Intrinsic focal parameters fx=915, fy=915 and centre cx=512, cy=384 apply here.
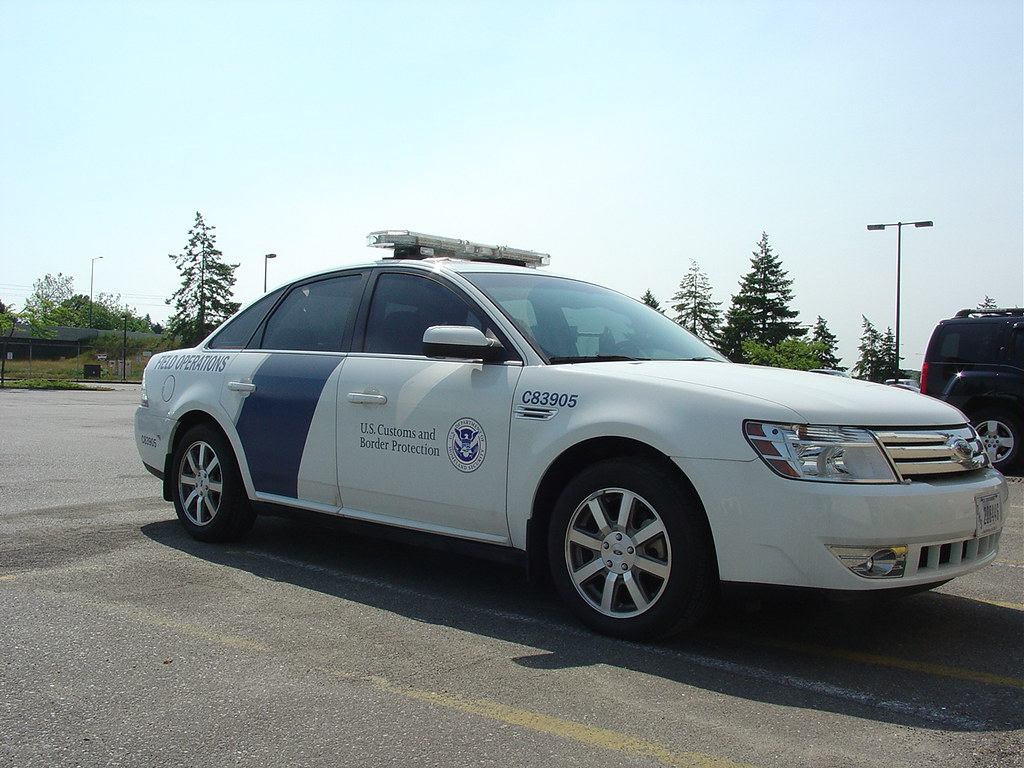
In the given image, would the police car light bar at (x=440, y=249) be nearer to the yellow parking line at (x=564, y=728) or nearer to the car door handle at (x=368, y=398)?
the car door handle at (x=368, y=398)

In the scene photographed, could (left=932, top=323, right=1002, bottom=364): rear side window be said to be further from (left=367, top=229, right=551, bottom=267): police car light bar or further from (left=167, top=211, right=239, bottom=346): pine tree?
(left=167, top=211, right=239, bottom=346): pine tree

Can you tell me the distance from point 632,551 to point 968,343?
9.68m

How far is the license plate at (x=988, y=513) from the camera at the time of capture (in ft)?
12.3

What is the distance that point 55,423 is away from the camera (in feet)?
53.4

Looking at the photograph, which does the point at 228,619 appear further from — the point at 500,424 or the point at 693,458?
the point at 693,458

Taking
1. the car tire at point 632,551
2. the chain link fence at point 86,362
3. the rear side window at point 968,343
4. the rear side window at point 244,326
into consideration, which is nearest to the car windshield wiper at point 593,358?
the car tire at point 632,551

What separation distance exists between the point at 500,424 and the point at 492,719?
156 cm

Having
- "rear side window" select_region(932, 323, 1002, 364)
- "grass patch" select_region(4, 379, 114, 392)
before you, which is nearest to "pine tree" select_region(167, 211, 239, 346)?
"grass patch" select_region(4, 379, 114, 392)

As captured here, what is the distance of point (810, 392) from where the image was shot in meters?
3.80

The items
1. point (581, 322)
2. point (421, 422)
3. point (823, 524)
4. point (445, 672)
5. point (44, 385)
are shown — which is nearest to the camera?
point (823, 524)

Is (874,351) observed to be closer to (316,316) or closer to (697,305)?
(697,305)

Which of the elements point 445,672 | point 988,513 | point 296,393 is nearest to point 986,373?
point 988,513

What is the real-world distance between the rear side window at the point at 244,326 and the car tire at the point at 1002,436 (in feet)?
30.4

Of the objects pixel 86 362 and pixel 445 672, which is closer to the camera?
pixel 445 672
